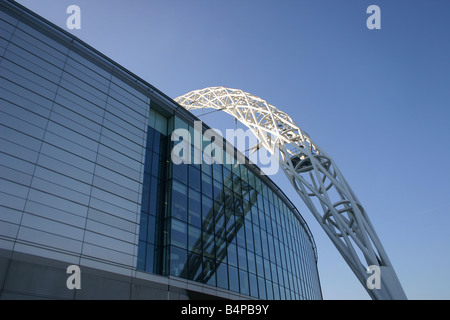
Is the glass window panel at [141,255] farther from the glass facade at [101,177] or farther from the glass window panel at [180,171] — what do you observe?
the glass window panel at [180,171]

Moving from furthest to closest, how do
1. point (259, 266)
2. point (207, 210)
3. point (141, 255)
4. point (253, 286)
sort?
point (259, 266)
point (253, 286)
point (207, 210)
point (141, 255)

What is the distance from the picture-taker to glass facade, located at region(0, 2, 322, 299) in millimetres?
13664

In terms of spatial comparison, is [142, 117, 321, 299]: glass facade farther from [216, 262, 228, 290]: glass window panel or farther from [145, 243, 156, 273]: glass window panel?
[145, 243, 156, 273]: glass window panel

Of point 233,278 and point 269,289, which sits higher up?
point 233,278

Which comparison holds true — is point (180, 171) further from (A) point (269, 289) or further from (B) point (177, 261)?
(A) point (269, 289)

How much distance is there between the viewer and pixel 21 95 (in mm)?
14812

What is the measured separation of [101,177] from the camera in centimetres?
1616

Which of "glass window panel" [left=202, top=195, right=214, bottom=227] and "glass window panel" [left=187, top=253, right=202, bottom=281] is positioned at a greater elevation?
"glass window panel" [left=202, top=195, right=214, bottom=227]

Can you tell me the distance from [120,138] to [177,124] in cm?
501

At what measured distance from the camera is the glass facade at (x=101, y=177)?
1366 cm

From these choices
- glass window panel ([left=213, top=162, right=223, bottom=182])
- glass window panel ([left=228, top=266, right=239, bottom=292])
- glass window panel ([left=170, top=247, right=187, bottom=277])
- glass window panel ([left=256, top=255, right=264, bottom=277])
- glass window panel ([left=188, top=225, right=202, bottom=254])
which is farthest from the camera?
glass window panel ([left=256, top=255, right=264, bottom=277])

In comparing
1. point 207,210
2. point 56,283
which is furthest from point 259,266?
point 56,283

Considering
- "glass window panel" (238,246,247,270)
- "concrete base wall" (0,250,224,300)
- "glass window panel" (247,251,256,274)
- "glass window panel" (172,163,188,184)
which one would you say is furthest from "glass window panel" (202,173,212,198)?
"concrete base wall" (0,250,224,300)
